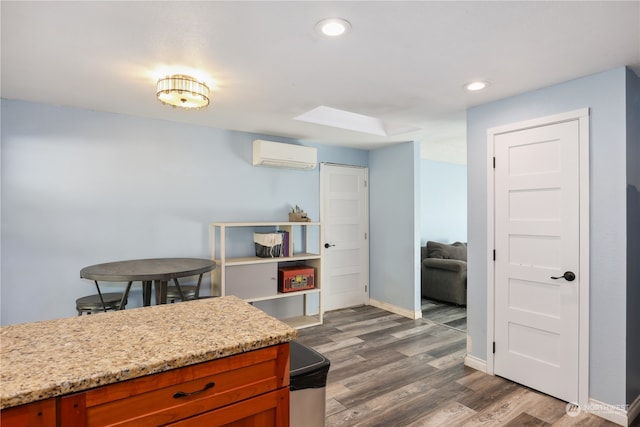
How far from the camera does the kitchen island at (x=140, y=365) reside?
2.99 feet

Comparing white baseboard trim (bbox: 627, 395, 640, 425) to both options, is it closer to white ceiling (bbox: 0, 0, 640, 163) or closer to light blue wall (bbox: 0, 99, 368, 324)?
white ceiling (bbox: 0, 0, 640, 163)

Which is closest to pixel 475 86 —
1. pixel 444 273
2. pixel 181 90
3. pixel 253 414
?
pixel 181 90

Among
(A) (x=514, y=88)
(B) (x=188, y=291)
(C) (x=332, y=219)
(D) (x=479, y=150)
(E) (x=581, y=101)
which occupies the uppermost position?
(A) (x=514, y=88)

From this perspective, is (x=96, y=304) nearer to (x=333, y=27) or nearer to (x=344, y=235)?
(x=333, y=27)

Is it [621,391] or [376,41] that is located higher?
[376,41]

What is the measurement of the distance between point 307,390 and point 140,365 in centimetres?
82

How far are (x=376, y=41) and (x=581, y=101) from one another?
1.55 metres

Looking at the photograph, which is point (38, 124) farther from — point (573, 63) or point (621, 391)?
point (621, 391)

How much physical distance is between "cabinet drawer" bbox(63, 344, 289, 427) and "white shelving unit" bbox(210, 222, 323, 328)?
7.90 feet

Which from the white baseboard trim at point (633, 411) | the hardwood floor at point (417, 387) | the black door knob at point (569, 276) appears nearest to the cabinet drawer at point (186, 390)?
the hardwood floor at point (417, 387)

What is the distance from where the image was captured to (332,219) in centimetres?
470

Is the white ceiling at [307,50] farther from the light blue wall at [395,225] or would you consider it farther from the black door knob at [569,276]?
the light blue wall at [395,225]

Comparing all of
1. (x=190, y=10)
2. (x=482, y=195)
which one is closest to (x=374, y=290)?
(x=482, y=195)

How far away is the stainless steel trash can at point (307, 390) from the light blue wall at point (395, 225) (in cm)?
298
